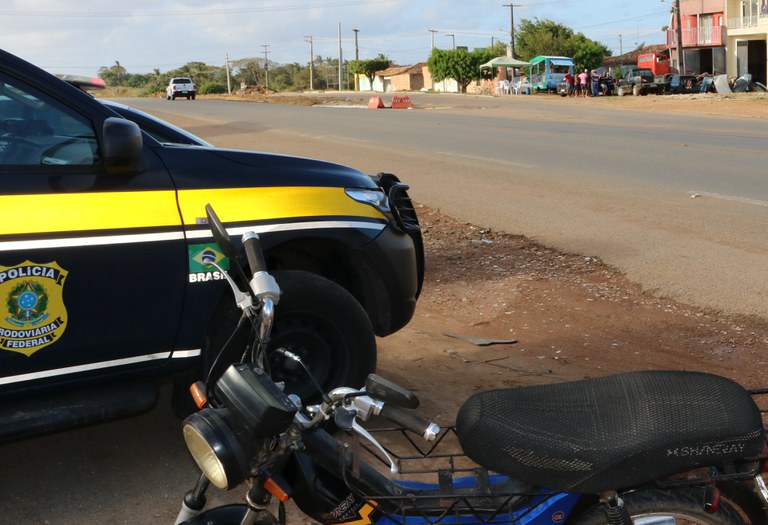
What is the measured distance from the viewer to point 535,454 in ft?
8.29

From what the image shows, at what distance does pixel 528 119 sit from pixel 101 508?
24.9 meters

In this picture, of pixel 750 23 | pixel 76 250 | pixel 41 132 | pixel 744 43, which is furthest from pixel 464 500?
pixel 744 43

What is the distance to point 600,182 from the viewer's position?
42.3 ft

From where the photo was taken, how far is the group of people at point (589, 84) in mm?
47750

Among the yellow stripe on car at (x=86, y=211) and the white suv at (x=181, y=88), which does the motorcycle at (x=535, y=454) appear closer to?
the yellow stripe on car at (x=86, y=211)

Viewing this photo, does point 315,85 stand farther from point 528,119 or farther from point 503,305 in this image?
point 503,305

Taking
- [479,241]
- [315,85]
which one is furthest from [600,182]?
[315,85]

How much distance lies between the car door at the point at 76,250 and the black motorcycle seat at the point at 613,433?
173 centimetres

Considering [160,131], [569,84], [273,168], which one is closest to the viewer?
[273,168]

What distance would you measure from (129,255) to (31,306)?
1.41ft

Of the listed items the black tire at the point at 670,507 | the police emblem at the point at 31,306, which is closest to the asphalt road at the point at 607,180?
the black tire at the point at 670,507

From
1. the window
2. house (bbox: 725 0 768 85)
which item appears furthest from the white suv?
the window

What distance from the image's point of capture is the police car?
3645 millimetres

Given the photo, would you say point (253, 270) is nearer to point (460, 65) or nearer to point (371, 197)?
point (371, 197)
